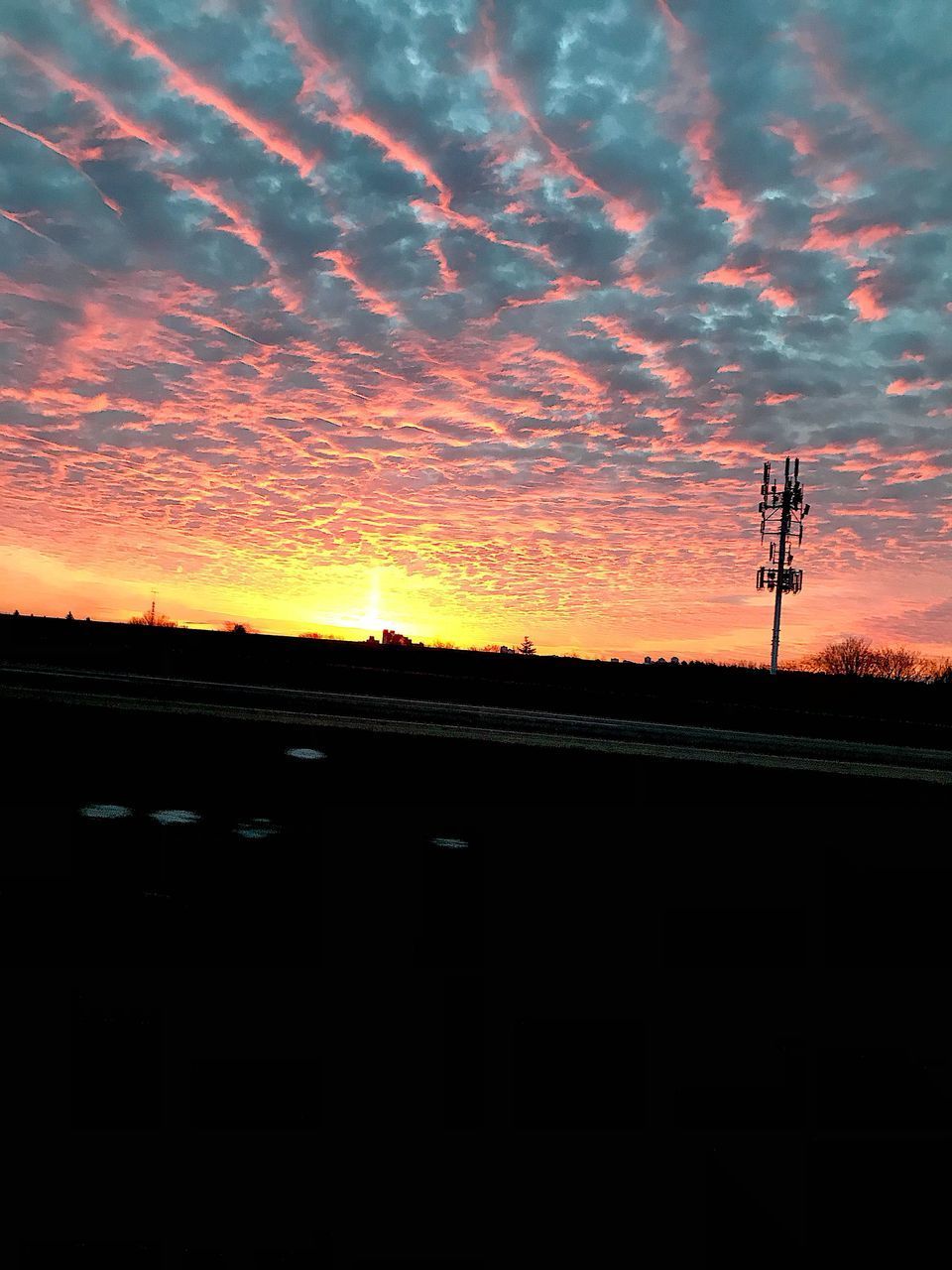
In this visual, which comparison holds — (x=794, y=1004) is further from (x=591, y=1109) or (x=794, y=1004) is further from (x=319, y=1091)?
(x=319, y=1091)

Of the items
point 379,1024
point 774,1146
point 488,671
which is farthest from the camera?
point 488,671

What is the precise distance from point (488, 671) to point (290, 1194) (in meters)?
23.9

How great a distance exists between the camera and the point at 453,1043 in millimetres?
1773

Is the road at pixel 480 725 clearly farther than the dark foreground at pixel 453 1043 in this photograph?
Yes

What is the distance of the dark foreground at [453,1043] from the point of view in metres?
1.26

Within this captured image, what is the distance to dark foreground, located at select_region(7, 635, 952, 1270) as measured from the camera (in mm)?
1259

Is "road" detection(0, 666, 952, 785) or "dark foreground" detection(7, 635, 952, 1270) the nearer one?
"dark foreground" detection(7, 635, 952, 1270)

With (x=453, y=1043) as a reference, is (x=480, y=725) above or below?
above

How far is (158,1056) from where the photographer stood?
160cm

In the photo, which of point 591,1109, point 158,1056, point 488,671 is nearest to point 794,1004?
point 591,1109

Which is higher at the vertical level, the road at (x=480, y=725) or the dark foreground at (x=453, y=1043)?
the road at (x=480, y=725)

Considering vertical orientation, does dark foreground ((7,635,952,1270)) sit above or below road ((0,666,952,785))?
below

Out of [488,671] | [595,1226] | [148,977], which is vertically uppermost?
[488,671]

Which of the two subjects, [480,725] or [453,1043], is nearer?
[453,1043]
